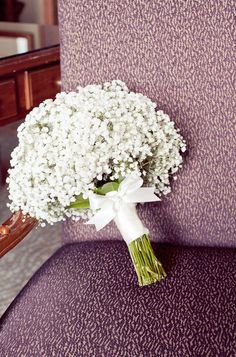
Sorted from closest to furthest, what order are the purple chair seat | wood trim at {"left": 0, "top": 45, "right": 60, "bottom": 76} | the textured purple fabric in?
the purple chair seat, the textured purple fabric, wood trim at {"left": 0, "top": 45, "right": 60, "bottom": 76}

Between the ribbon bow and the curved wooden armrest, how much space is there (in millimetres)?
122

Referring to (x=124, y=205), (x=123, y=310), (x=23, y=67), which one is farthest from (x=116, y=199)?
(x=23, y=67)

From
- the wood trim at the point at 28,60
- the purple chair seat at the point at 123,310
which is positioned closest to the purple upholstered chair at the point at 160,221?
the purple chair seat at the point at 123,310

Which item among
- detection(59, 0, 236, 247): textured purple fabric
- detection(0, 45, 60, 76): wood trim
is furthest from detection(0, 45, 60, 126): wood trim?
detection(59, 0, 236, 247): textured purple fabric

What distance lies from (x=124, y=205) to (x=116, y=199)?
0.01 meters

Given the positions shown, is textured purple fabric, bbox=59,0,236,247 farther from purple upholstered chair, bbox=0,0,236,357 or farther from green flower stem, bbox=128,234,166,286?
green flower stem, bbox=128,234,166,286

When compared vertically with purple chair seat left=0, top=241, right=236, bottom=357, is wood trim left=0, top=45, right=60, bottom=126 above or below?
above

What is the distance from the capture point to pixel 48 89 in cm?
146

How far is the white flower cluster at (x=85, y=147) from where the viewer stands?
64 centimetres

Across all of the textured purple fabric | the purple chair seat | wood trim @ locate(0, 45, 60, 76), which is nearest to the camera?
the purple chair seat

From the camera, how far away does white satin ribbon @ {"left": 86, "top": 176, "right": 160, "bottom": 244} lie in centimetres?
66

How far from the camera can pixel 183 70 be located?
0.74m

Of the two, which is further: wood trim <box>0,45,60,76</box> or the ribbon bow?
wood trim <box>0,45,60,76</box>

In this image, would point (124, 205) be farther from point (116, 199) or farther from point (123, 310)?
point (123, 310)
